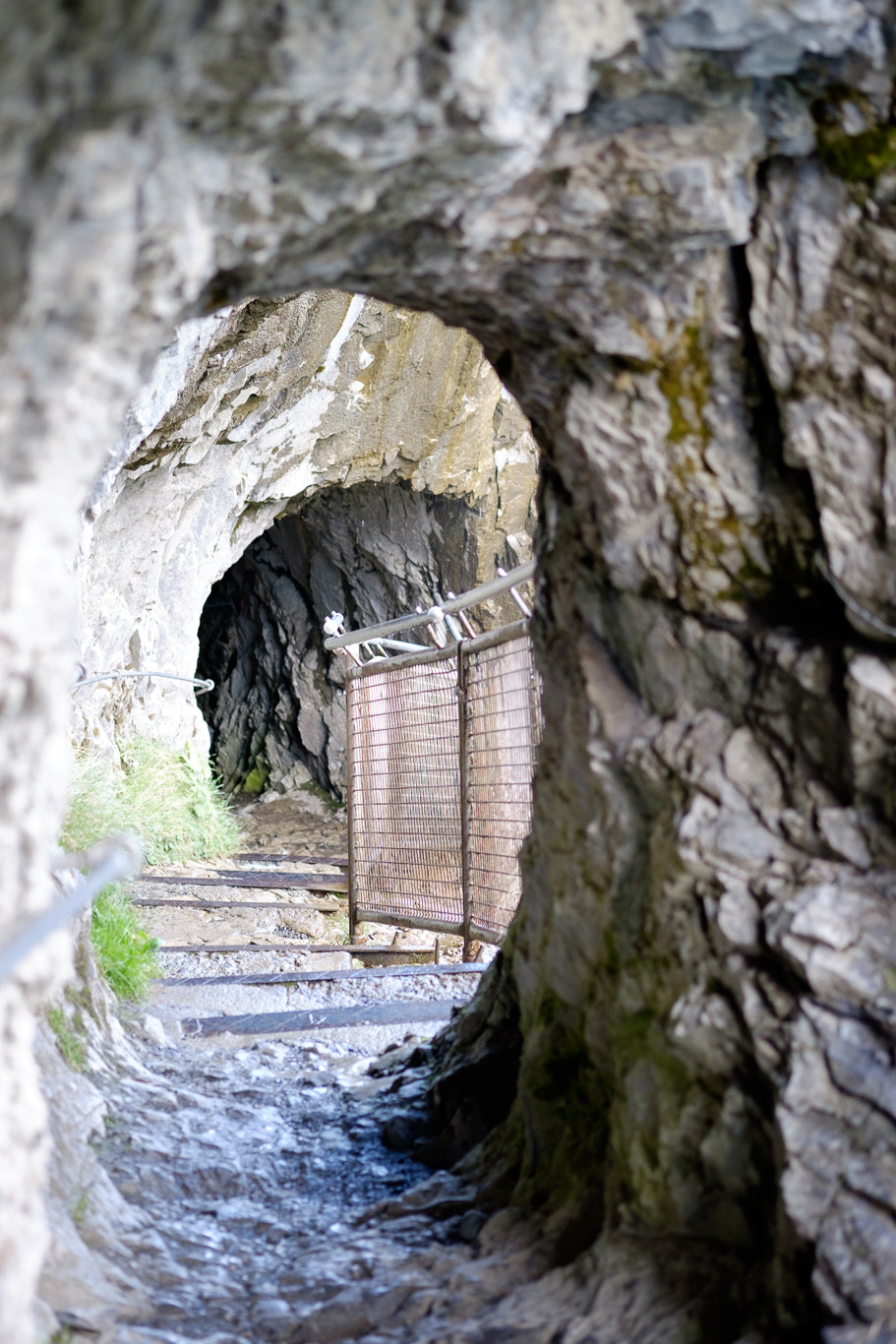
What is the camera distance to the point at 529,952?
2.88 meters

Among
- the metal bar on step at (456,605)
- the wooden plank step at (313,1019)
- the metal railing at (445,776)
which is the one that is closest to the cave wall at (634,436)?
the metal bar on step at (456,605)

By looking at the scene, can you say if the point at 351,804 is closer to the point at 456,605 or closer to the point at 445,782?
the point at 445,782

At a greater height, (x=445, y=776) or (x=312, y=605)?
(x=312, y=605)

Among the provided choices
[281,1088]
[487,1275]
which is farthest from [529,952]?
[281,1088]

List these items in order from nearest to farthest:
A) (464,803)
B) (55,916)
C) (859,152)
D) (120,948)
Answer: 1. (55,916)
2. (859,152)
3. (120,948)
4. (464,803)

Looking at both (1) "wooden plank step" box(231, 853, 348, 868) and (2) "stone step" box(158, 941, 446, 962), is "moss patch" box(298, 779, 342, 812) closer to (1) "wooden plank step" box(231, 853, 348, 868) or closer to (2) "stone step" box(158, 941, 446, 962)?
(1) "wooden plank step" box(231, 853, 348, 868)

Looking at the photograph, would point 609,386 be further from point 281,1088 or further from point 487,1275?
point 281,1088

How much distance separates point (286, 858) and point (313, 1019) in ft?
19.8

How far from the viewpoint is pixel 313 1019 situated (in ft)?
Result: 14.5

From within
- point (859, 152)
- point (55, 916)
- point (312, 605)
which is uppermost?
point (312, 605)

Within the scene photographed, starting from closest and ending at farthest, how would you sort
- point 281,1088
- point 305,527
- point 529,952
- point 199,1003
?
1. point 529,952
2. point 281,1088
3. point 199,1003
4. point 305,527

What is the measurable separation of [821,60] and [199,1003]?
4137 millimetres

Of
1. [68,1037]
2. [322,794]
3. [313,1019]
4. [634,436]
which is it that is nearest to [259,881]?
[313,1019]

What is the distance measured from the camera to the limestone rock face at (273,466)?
755 cm
